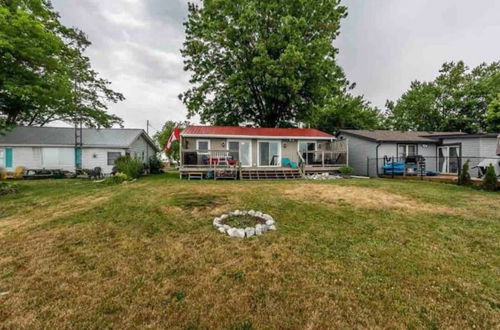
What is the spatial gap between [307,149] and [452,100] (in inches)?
825

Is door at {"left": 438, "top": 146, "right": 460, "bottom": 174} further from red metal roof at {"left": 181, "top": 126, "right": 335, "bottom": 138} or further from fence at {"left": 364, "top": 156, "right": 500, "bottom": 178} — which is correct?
red metal roof at {"left": 181, "top": 126, "right": 335, "bottom": 138}

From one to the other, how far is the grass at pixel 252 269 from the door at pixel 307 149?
1018 cm

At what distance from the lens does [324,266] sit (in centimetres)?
335

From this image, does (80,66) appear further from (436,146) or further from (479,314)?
(436,146)

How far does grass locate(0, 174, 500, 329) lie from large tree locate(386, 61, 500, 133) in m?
25.3

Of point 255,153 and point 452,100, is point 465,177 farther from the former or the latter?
point 452,100

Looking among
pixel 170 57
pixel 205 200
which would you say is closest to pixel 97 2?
pixel 170 57

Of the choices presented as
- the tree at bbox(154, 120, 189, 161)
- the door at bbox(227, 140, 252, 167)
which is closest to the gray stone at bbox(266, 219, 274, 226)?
the door at bbox(227, 140, 252, 167)

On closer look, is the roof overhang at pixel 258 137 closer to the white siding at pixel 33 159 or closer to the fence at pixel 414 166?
the fence at pixel 414 166

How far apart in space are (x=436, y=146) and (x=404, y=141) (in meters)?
2.92

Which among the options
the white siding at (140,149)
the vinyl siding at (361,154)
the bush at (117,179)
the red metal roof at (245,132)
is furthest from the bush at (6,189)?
the vinyl siding at (361,154)

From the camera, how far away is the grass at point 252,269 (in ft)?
7.91

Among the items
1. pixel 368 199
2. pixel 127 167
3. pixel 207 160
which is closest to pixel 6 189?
pixel 127 167

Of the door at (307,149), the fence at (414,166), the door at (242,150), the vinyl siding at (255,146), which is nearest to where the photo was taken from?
the fence at (414,166)
